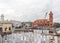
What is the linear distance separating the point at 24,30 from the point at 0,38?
1.38 ft

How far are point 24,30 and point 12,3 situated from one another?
492 mm

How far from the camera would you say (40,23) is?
2.89 metres

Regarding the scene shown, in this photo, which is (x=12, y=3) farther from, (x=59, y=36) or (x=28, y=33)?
(x=59, y=36)

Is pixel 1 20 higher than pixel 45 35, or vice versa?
pixel 1 20

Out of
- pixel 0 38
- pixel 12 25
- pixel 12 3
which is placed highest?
pixel 12 3

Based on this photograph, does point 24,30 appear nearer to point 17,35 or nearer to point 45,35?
point 17,35

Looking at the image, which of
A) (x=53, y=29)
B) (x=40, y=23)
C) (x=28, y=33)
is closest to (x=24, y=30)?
(x=28, y=33)

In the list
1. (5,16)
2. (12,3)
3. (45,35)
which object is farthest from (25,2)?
(45,35)

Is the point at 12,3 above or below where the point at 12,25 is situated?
above

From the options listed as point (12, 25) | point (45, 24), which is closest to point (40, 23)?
point (45, 24)

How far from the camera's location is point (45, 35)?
2.85 metres

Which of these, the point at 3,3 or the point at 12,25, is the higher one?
the point at 3,3

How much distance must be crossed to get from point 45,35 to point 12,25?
0.57 metres

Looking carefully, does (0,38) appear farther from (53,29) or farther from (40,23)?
(53,29)
